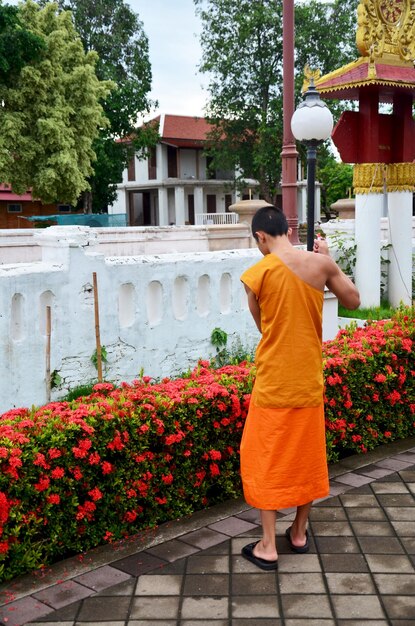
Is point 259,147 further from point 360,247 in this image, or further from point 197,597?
point 197,597

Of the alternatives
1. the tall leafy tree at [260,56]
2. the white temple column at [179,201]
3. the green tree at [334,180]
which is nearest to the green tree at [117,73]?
the tall leafy tree at [260,56]

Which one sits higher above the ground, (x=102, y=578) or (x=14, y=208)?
(x=14, y=208)

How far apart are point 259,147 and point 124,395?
30.7 metres

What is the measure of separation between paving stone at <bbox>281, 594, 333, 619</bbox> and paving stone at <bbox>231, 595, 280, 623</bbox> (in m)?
0.05

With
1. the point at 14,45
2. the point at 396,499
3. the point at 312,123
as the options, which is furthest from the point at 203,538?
the point at 14,45

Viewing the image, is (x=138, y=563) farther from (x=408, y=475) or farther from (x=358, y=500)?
(x=408, y=475)

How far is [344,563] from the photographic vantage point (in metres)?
3.69

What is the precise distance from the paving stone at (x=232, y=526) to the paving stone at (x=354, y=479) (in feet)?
3.08

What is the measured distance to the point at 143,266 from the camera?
751 cm

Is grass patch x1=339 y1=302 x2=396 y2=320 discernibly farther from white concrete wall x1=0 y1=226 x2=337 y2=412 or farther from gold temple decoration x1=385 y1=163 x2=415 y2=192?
white concrete wall x1=0 y1=226 x2=337 y2=412

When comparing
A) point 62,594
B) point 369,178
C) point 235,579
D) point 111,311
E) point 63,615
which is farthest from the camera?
point 369,178

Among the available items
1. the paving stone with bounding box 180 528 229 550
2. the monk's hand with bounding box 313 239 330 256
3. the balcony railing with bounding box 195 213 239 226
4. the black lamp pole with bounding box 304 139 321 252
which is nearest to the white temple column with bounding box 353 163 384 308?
the black lamp pole with bounding box 304 139 321 252

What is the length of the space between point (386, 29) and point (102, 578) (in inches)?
384

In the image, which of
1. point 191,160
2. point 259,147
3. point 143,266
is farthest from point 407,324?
point 191,160
